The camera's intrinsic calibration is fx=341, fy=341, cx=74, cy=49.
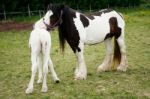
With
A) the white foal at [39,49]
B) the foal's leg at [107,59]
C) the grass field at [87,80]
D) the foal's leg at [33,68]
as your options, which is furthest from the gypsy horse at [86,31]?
the foal's leg at [33,68]

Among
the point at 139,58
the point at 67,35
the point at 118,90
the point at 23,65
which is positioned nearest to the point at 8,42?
the point at 23,65

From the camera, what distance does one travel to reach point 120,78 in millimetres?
8828

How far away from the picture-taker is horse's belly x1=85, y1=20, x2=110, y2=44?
9.04 m

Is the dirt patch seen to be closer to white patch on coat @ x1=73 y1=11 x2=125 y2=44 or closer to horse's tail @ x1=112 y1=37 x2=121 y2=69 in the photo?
horse's tail @ x1=112 y1=37 x2=121 y2=69

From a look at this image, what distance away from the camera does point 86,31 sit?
8961 mm

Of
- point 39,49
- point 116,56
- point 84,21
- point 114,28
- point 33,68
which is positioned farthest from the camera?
point 116,56

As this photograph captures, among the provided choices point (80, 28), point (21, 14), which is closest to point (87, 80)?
point (80, 28)

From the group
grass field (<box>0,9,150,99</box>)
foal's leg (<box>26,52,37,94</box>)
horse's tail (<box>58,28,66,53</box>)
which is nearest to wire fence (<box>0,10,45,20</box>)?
grass field (<box>0,9,150,99</box>)

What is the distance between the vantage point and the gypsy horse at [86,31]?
8.60m

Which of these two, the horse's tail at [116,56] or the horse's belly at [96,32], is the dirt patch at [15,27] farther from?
the horse's belly at [96,32]

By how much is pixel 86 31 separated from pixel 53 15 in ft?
3.66

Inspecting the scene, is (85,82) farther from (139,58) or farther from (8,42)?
(8,42)

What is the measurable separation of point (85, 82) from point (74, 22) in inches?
61.0

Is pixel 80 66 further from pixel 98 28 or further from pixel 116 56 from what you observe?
pixel 116 56
